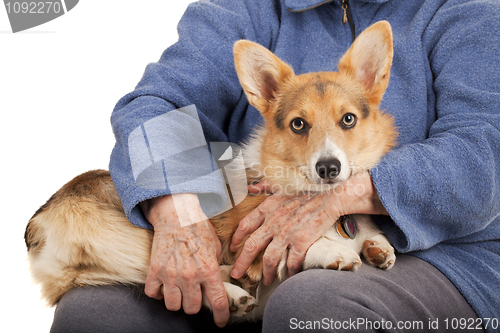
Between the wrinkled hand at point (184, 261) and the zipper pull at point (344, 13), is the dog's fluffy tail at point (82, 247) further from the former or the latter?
the zipper pull at point (344, 13)

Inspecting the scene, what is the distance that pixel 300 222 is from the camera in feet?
4.53

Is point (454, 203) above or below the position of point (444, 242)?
above

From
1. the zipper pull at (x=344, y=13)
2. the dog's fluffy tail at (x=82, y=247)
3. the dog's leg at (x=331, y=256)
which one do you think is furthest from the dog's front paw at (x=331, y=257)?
the zipper pull at (x=344, y=13)

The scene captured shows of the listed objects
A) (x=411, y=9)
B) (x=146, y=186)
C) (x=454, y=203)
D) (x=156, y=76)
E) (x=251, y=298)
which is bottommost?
(x=251, y=298)

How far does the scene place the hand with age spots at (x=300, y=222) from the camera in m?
1.36

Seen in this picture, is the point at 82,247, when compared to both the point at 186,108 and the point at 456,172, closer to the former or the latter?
the point at 186,108

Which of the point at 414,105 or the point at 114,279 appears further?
the point at 414,105

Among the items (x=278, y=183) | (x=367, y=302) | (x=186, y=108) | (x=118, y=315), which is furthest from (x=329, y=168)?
(x=118, y=315)

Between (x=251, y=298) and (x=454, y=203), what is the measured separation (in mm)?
841

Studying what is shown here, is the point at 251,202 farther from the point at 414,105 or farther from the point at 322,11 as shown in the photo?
the point at 322,11

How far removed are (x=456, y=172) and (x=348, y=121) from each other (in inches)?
17.8

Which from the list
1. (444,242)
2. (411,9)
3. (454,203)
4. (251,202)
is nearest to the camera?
(454,203)

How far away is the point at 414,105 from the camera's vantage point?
167 cm

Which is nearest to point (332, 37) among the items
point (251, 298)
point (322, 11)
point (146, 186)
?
point (322, 11)
